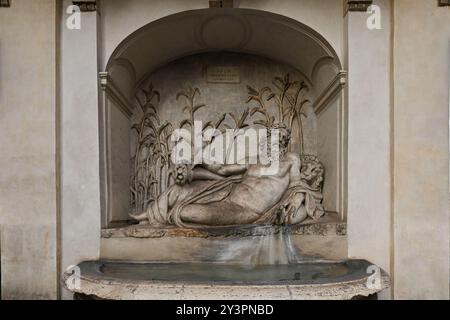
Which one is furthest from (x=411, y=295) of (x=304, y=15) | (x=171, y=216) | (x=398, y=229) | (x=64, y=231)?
(x=64, y=231)

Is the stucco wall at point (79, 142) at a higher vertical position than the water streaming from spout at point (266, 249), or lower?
higher

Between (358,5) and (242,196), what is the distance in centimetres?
254

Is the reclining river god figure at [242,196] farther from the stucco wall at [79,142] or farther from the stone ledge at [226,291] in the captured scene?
the stone ledge at [226,291]

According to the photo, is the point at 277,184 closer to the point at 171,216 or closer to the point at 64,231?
the point at 171,216

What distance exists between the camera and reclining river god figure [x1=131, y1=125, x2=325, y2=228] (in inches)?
197

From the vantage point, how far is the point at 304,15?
4.95m

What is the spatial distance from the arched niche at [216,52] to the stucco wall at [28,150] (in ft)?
1.94

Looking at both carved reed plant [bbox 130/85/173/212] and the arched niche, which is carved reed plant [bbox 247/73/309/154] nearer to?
the arched niche

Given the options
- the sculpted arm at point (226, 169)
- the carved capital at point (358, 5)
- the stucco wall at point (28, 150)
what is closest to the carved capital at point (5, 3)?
the stucco wall at point (28, 150)

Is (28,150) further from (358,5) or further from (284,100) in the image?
(358,5)

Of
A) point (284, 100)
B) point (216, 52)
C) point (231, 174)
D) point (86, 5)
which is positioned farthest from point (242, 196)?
point (86, 5)

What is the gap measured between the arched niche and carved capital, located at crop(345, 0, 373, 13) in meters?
0.46

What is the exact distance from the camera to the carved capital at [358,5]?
471 cm

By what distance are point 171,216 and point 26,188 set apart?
1626 mm
